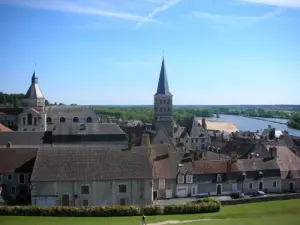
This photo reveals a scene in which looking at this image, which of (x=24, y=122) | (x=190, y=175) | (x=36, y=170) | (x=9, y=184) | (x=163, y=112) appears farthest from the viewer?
(x=163, y=112)

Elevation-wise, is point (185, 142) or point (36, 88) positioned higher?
point (36, 88)

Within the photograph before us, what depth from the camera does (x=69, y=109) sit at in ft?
236

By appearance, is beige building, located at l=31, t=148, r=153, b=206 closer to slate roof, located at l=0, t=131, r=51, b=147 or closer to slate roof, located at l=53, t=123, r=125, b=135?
slate roof, located at l=0, t=131, r=51, b=147

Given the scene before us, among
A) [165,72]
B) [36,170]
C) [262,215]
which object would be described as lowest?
[262,215]

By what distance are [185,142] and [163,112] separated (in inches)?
299

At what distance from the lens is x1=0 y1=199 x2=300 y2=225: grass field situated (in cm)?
2689

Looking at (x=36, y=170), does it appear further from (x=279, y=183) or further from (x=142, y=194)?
(x=279, y=183)

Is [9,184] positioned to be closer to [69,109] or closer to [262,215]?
[262,215]

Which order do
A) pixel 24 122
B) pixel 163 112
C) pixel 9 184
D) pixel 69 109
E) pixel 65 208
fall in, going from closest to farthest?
pixel 65 208, pixel 9 184, pixel 24 122, pixel 163 112, pixel 69 109

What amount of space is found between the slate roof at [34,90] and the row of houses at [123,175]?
2871 centimetres

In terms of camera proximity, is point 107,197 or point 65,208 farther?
point 107,197

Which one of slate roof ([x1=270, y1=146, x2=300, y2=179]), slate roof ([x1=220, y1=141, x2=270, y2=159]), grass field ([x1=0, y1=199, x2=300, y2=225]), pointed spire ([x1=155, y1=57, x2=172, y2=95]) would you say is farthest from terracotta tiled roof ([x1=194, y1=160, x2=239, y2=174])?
pointed spire ([x1=155, y1=57, x2=172, y2=95])

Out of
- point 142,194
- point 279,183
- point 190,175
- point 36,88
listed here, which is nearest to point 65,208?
point 142,194

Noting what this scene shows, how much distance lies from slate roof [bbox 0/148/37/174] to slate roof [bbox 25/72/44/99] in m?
28.5
